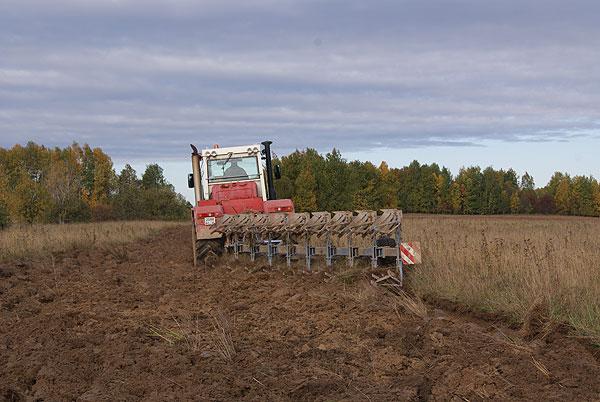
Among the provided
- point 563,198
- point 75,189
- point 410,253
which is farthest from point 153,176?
point 410,253

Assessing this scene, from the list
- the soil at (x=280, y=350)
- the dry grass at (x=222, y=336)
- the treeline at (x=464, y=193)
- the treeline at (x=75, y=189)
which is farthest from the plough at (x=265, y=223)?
the treeline at (x=464, y=193)

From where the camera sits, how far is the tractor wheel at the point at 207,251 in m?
15.7

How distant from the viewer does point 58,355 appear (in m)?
6.95

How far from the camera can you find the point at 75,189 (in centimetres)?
8044

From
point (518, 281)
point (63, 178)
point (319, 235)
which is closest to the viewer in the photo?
point (518, 281)

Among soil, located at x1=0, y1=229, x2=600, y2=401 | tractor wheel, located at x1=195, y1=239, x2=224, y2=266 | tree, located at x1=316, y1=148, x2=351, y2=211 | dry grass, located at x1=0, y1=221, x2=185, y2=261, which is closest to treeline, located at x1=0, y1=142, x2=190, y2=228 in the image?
dry grass, located at x1=0, y1=221, x2=185, y2=261

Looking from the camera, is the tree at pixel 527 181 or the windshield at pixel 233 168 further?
the tree at pixel 527 181

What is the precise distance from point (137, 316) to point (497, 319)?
4.25 metres

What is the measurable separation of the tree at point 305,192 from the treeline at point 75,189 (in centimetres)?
965

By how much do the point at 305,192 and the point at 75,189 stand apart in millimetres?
28910

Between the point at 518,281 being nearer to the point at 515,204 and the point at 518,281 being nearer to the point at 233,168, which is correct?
the point at 233,168

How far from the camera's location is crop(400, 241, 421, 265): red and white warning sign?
9930mm

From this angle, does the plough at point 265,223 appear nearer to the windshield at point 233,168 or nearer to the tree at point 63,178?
the windshield at point 233,168

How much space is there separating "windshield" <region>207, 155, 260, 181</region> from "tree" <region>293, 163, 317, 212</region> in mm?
46624
